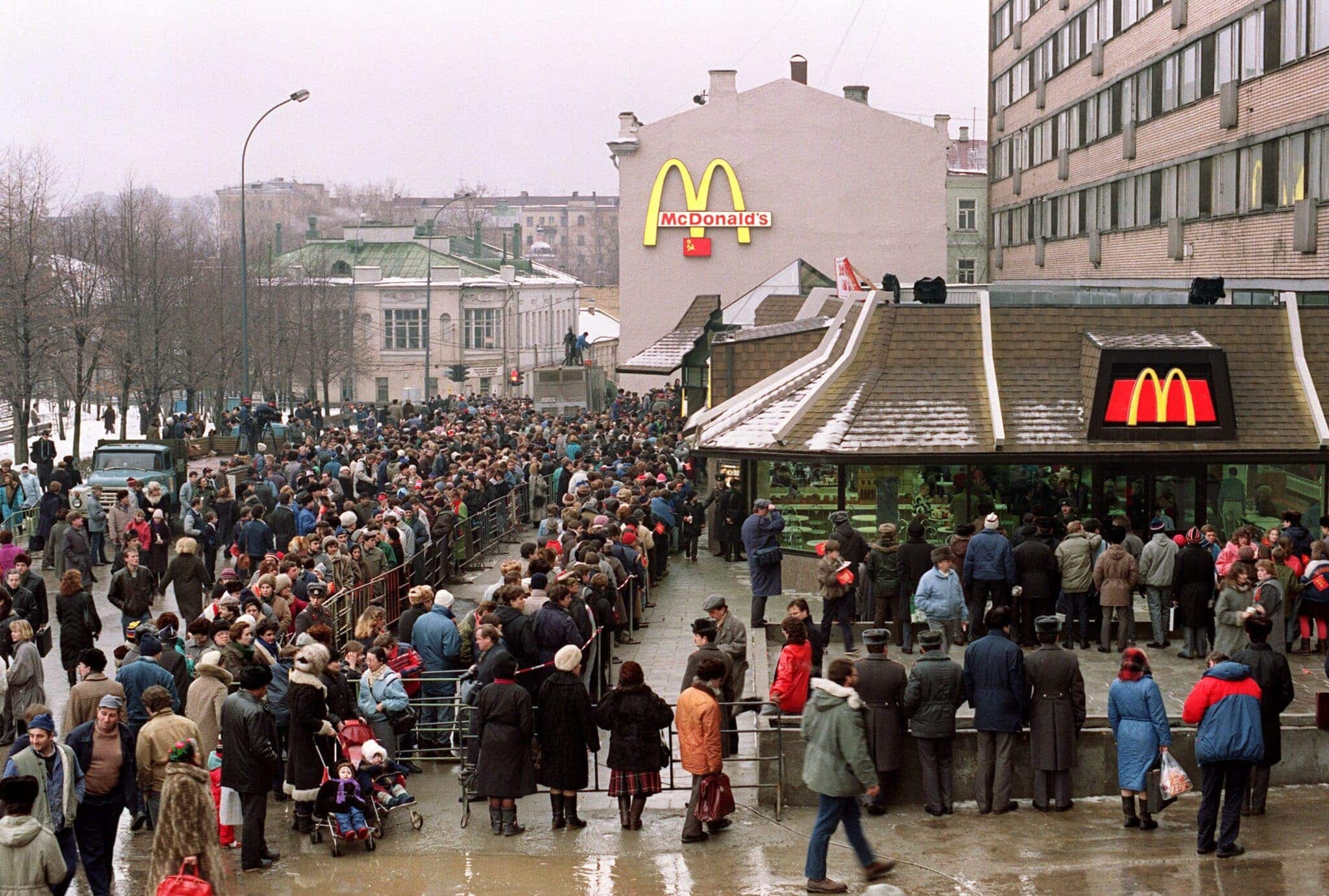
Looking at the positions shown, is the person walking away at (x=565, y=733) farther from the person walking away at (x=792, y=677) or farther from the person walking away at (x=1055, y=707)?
the person walking away at (x=1055, y=707)

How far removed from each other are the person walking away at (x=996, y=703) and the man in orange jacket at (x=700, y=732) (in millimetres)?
2013

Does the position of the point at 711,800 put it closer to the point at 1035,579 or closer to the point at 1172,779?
the point at 1172,779

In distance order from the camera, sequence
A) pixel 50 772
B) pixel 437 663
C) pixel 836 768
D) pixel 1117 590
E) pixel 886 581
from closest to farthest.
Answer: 1. pixel 50 772
2. pixel 836 768
3. pixel 437 663
4. pixel 1117 590
5. pixel 886 581

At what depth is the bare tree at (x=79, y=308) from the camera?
1825 inches

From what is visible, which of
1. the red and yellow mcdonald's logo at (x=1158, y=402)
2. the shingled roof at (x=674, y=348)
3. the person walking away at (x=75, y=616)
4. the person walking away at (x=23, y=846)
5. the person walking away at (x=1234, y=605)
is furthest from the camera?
the shingled roof at (x=674, y=348)

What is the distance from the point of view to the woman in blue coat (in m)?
11.6

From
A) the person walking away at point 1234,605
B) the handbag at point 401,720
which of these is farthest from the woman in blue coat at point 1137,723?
the handbag at point 401,720

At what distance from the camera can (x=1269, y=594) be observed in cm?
1512

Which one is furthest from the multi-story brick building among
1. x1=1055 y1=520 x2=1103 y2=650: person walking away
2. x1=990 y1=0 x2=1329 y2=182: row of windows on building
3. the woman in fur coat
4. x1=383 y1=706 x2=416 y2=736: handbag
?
the woman in fur coat

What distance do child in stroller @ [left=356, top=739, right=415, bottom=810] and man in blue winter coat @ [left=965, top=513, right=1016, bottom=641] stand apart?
647 centimetres

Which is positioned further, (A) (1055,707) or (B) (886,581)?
(B) (886,581)

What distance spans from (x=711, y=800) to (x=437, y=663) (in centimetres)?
381

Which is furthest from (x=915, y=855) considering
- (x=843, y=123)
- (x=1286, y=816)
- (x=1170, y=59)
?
(x=843, y=123)

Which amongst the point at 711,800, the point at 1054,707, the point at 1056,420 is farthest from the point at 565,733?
the point at 1056,420
